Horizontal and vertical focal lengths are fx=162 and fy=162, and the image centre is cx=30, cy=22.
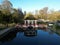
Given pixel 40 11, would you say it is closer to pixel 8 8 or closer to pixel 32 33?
pixel 8 8

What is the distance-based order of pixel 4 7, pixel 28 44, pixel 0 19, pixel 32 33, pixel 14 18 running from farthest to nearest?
pixel 4 7
pixel 14 18
pixel 0 19
pixel 32 33
pixel 28 44

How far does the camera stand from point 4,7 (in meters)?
52.8

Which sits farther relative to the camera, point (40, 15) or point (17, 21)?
point (40, 15)

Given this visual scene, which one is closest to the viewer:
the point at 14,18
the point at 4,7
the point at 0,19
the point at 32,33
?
the point at 32,33

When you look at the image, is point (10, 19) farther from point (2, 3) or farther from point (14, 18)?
point (2, 3)

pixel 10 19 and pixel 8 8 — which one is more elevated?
pixel 8 8

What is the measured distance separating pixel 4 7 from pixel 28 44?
41.7 metres

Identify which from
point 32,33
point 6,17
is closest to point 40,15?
point 6,17

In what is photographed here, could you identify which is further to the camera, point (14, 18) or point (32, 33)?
point (14, 18)

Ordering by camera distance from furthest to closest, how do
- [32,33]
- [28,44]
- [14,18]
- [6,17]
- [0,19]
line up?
1. [14,18]
2. [6,17]
3. [0,19]
4. [32,33]
5. [28,44]

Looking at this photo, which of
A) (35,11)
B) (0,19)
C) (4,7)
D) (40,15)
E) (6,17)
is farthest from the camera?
(35,11)

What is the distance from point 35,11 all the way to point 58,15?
33.8 meters

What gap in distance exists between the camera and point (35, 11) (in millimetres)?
87062

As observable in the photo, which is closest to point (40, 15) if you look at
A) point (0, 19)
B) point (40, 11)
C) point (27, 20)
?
point (40, 11)
